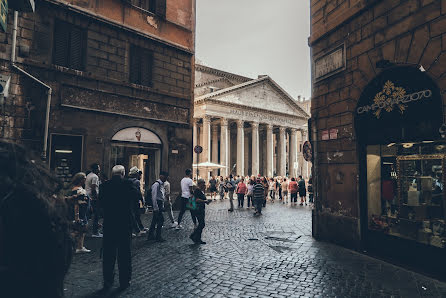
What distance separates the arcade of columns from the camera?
115 feet

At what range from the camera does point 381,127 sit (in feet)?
19.5

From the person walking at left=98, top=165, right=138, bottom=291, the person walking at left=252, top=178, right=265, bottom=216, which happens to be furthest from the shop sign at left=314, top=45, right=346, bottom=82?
the person walking at left=252, top=178, right=265, bottom=216

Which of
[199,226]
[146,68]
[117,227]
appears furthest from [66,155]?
[117,227]

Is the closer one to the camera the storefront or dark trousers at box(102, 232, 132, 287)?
dark trousers at box(102, 232, 132, 287)

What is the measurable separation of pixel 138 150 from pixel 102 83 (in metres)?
3.11

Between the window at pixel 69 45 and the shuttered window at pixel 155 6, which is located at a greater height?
the shuttered window at pixel 155 6

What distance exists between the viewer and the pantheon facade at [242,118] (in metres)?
34.3

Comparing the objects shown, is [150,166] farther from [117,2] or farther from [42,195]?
[42,195]

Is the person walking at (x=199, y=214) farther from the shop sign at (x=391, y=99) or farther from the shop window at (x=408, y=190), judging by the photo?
the shop sign at (x=391, y=99)

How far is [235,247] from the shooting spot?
21.9ft

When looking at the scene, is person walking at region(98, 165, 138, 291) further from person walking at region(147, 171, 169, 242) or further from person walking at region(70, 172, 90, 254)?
person walking at region(147, 171, 169, 242)

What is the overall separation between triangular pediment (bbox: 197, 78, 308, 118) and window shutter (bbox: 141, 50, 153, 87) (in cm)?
2050

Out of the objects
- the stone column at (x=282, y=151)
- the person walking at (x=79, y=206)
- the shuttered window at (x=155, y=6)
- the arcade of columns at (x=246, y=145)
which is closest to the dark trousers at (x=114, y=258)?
the person walking at (x=79, y=206)

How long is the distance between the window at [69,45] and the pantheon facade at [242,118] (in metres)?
22.7
